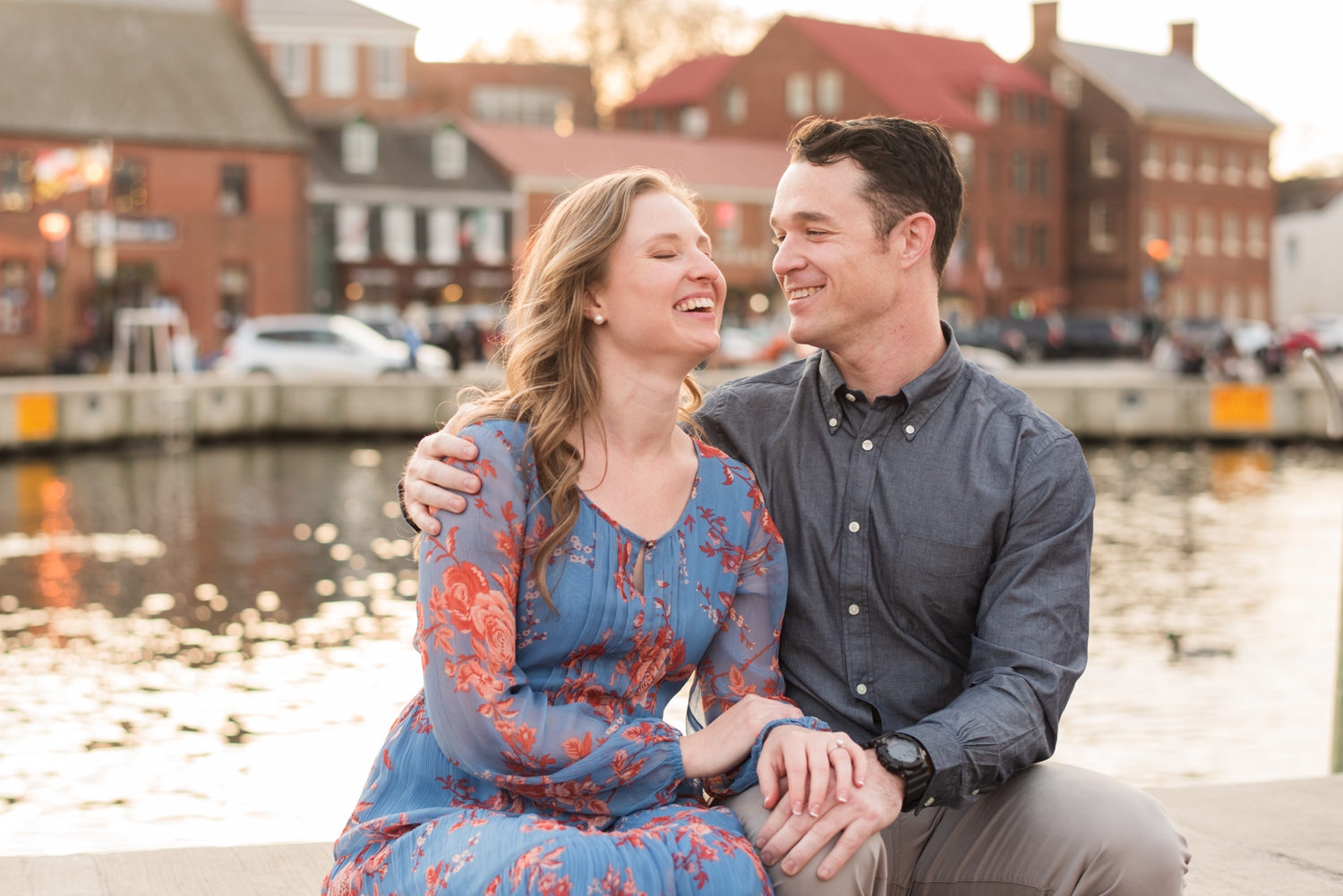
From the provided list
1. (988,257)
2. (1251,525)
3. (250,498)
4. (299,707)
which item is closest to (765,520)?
(299,707)

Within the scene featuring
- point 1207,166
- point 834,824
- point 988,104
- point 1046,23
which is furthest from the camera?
point 1207,166

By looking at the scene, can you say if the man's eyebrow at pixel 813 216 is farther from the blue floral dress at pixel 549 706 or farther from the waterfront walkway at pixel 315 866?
the waterfront walkway at pixel 315 866

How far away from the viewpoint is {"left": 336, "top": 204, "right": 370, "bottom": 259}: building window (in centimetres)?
4984

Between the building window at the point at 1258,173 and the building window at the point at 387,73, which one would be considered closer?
the building window at the point at 387,73

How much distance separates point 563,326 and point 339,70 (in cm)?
A: 6083

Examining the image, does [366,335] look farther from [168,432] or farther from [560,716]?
[560,716]

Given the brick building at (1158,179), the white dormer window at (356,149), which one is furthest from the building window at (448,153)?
the brick building at (1158,179)

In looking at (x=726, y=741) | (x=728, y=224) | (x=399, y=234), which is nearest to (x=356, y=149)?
(x=399, y=234)

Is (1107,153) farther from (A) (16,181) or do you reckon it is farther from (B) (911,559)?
(B) (911,559)

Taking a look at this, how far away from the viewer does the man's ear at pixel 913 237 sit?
324 centimetres

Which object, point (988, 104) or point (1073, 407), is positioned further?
point (988, 104)

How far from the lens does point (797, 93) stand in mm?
63156

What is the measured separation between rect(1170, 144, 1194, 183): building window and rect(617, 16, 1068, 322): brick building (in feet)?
17.6

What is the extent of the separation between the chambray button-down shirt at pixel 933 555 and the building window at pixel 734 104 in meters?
62.6
